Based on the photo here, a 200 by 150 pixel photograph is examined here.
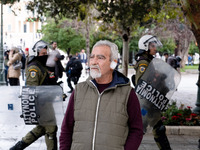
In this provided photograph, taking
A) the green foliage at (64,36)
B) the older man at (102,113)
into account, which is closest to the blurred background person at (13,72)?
the older man at (102,113)

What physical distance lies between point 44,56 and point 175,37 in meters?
35.4

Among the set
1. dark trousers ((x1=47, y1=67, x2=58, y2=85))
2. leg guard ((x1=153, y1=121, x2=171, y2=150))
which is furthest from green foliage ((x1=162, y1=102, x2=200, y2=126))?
dark trousers ((x1=47, y1=67, x2=58, y2=85))

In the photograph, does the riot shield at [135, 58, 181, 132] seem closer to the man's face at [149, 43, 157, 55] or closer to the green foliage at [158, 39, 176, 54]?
the man's face at [149, 43, 157, 55]

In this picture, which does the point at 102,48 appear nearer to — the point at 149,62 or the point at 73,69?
the point at 149,62

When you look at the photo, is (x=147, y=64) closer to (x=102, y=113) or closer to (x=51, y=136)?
(x=51, y=136)

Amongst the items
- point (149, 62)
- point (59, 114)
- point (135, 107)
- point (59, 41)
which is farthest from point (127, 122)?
point (59, 41)

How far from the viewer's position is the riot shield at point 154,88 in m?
5.46

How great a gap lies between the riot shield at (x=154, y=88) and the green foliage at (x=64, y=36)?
1673 inches

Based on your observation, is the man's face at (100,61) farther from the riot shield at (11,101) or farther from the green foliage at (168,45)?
the green foliage at (168,45)

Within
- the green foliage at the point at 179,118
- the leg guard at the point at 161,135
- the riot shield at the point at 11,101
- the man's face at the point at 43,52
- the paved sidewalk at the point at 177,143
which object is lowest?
the paved sidewalk at the point at 177,143

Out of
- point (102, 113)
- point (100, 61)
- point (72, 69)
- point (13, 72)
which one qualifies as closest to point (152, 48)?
point (100, 61)

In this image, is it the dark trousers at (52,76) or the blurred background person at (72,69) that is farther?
the blurred background person at (72,69)

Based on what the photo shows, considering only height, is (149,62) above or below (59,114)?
above

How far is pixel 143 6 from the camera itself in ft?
40.8
